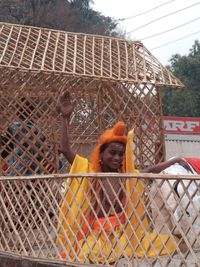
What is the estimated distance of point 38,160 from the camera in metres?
6.99

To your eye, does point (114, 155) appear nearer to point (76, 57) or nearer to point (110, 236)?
point (110, 236)

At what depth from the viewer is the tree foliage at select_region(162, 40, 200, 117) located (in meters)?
32.1

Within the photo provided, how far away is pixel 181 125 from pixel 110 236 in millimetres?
16392

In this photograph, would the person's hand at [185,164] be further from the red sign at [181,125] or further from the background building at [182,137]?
the red sign at [181,125]

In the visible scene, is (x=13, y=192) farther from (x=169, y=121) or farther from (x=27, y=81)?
(x=169, y=121)

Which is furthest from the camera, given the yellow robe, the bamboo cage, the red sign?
the red sign

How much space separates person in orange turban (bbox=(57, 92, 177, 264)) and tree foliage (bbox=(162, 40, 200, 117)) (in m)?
28.1

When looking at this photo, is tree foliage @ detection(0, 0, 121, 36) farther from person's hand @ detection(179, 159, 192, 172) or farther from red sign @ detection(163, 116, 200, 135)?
person's hand @ detection(179, 159, 192, 172)

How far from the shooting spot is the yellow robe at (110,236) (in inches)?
129

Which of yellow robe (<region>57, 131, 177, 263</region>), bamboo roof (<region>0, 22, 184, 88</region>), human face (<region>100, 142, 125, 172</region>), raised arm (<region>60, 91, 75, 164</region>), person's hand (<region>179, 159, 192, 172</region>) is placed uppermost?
bamboo roof (<region>0, 22, 184, 88</region>)

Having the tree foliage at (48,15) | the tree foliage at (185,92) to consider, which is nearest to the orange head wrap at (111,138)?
the tree foliage at (48,15)

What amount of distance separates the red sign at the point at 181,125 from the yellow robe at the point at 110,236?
15.4 metres

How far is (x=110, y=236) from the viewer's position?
3.57m

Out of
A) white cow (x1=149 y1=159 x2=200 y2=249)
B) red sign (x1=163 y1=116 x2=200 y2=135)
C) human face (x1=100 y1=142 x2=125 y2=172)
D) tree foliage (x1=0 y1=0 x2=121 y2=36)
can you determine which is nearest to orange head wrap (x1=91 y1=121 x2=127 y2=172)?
human face (x1=100 y1=142 x2=125 y2=172)
